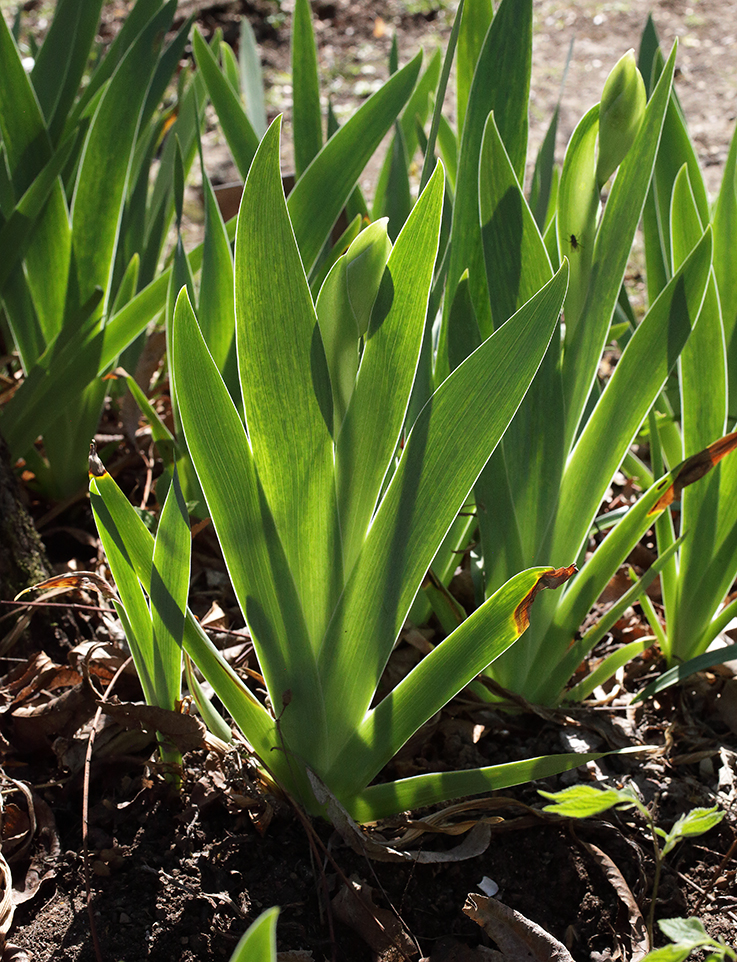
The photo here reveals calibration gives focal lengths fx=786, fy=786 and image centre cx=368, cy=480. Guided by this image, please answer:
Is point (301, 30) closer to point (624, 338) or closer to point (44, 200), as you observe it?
point (44, 200)

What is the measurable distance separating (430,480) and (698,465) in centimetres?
34

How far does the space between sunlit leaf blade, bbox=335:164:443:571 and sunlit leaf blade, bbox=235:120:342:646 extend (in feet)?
→ 0.08

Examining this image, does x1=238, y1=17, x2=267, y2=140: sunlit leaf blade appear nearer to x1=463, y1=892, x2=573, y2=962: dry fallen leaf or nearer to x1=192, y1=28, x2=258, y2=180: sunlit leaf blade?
x1=192, y1=28, x2=258, y2=180: sunlit leaf blade

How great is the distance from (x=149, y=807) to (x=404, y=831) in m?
0.28

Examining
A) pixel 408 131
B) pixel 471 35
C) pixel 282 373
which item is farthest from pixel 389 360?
pixel 408 131

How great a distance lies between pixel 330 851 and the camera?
2.69ft

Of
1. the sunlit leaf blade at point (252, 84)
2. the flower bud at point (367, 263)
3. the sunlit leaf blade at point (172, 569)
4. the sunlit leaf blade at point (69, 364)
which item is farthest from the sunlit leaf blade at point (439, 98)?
the sunlit leaf blade at point (252, 84)

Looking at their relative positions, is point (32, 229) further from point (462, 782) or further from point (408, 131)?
point (462, 782)

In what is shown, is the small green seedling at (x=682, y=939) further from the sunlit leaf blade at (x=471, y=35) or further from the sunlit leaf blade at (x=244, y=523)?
the sunlit leaf blade at (x=471, y=35)

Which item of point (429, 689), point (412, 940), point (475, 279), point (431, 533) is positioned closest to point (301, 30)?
point (475, 279)

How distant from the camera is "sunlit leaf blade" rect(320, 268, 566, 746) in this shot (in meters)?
0.66

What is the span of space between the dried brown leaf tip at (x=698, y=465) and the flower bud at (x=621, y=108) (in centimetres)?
32

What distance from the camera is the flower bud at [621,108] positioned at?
69 cm

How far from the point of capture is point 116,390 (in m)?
1.42
